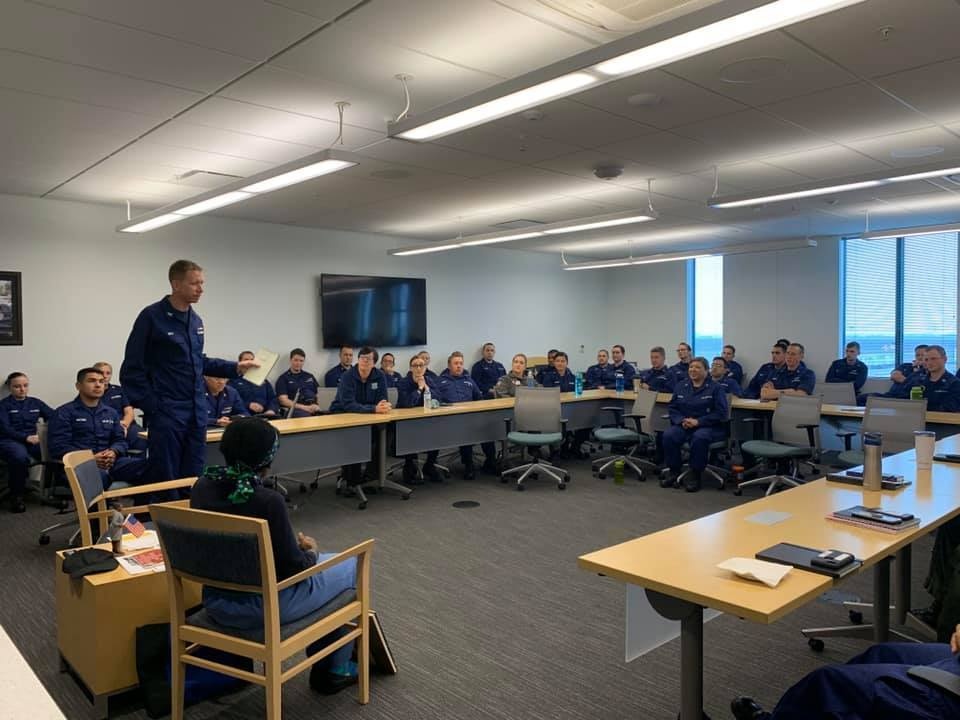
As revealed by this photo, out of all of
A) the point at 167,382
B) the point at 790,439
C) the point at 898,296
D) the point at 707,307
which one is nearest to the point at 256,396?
the point at 167,382

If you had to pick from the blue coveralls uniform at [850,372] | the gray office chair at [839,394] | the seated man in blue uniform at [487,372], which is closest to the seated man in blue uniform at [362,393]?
the seated man in blue uniform at [487,372]

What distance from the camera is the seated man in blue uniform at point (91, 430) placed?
5.05 m

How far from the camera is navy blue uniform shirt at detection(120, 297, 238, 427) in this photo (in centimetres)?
350

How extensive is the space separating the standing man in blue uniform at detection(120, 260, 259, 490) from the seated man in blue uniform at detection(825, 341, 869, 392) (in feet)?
28.3

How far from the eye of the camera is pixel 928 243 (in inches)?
372

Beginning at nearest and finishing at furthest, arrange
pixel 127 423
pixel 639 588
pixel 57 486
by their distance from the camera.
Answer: pixel 639 588 → pixel 57 486 → pixel 127 423

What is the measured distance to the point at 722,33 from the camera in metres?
2.41

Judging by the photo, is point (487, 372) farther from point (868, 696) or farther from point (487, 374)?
point (868, 696)

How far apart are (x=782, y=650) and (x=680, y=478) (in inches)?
135

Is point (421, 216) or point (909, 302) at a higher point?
point (421, 216)

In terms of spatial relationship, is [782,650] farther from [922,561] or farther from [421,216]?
[421,216]

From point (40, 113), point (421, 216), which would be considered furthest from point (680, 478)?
point (40, 113)

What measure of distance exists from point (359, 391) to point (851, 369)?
6870 millimetres

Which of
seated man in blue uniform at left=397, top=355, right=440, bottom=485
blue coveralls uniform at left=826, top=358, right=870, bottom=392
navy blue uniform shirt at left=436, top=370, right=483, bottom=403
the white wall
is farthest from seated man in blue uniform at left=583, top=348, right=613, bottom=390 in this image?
seated man in blue uniform at left=397, top=355, right=440, bottom=485
